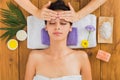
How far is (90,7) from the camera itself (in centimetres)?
129

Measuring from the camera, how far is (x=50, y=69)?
1.27 m

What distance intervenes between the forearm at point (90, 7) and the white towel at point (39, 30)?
0.07 meters

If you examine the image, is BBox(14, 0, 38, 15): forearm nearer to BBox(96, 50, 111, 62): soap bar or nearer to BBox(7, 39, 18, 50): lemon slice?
BBox(7, 39, 18, 50): lemon slice

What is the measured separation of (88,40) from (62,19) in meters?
0.24

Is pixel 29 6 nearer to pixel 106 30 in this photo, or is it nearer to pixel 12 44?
pixel 12 44

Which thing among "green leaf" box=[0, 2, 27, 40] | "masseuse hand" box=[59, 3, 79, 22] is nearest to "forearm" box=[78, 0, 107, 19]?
"masseuse hand" box=[59, 3, 79, 22]

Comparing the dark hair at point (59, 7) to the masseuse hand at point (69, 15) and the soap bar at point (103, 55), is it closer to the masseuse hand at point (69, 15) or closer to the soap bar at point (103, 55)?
the masseuse hand at point (69, 15)

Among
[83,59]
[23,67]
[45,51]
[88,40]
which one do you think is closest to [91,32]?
[88,40]

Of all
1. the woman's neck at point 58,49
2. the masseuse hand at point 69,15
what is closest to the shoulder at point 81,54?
the woman's neck at point 58,49

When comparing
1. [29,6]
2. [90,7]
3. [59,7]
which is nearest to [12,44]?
[29,6]

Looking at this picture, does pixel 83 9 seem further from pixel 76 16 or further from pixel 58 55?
pixel 58 55

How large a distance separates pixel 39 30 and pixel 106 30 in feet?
1.15

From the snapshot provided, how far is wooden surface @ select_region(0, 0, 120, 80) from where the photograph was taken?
1367 millimetres

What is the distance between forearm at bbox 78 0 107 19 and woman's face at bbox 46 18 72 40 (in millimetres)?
101
